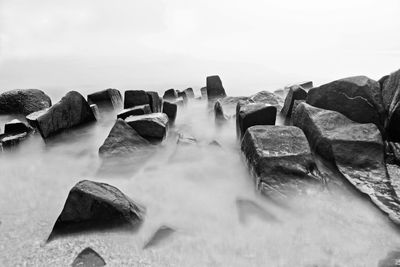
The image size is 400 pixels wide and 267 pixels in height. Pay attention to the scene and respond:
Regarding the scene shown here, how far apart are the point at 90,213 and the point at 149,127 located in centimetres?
153

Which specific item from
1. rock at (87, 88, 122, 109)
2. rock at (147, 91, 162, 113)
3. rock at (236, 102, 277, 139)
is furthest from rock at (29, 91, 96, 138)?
rock at (236, 102, 277, 139)

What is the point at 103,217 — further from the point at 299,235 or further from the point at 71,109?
the point at 71,109

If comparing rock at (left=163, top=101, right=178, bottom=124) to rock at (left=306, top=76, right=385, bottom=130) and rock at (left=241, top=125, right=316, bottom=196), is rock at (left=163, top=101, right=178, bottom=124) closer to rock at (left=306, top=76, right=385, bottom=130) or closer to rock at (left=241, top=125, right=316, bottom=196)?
rock at (left=241, top=125, right=316, bottom=196)

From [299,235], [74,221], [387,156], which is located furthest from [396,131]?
[74,221]

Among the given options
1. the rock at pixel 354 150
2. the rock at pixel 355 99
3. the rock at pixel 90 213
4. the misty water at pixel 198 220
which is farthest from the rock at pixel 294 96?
the rock at pixel 90 213

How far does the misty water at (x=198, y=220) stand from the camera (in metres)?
1.52

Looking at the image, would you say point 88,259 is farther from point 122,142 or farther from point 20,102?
point 20,102

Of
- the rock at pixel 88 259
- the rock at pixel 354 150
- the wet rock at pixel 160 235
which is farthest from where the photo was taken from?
the rock at pixel 354 150

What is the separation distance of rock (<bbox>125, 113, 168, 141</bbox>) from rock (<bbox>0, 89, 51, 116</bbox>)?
7.28ft

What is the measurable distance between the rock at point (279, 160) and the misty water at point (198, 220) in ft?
0.32

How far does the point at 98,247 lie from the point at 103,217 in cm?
19

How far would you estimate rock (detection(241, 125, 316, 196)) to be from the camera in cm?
207

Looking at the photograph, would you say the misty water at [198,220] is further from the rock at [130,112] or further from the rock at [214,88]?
the rock at [214,88]

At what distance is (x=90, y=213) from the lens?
1.70 metres
